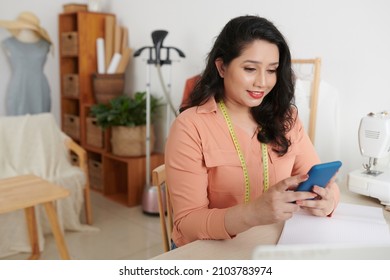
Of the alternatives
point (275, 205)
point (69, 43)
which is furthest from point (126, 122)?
point (275, 205)

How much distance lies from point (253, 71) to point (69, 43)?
2.92m

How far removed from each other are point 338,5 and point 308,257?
6.06ft

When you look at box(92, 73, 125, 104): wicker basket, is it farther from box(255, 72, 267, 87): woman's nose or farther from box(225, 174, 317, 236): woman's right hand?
box(225, 174, 317, 236): woman's right hand

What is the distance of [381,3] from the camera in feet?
6.33

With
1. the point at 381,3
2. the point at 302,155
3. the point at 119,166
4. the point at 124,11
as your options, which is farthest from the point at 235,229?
the point at 124,11

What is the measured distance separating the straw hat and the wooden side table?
5.68ft

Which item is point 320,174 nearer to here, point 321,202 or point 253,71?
point 321,202

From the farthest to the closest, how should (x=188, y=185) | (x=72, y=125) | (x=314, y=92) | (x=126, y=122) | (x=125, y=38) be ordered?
(x=72, y=125), (x=125, y=38), (x=126, y=122), (x=314, y=92), (x=188, y=185)

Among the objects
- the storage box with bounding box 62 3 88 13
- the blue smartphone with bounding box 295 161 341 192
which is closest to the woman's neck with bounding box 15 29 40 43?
the storage box with bounding box 62 3 88 13

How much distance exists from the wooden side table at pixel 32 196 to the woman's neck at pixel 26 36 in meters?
1.78

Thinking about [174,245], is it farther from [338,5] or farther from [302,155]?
[338,5]

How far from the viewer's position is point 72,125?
378cm

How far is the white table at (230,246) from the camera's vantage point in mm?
916

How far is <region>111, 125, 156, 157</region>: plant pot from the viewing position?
122 inches
